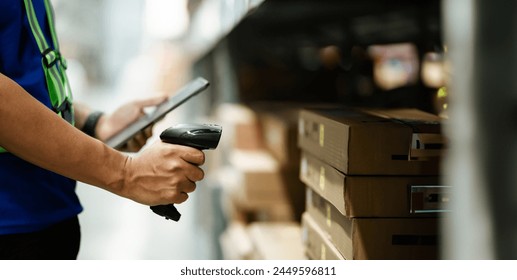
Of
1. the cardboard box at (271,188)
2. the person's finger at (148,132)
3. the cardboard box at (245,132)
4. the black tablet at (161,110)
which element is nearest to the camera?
the black tablet at (161,110)

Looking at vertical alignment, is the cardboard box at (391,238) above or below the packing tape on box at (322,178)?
below

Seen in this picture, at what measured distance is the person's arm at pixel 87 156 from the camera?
3.38 ft

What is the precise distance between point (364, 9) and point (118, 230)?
2324 millimetres

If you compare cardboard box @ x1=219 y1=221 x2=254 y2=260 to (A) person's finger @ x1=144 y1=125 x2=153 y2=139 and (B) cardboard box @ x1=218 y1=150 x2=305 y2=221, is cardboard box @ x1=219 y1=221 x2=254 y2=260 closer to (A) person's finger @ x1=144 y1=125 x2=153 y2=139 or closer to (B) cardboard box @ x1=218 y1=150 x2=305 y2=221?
(B) cardboard box @ x1=218 y1=150 x2=305 y2=221

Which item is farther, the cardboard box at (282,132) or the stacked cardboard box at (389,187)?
the cardboard box at (282,132)

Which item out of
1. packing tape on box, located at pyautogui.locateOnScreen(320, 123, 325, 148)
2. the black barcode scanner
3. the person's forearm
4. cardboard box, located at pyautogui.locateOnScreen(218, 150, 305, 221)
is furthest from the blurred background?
the person's forearm

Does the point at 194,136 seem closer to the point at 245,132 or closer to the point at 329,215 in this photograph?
the point at 329,215

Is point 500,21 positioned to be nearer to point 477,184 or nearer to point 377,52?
point 477,184

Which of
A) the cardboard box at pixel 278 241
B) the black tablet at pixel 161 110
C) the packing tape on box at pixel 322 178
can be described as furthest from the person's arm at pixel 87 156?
the cardboard box at pixel 278 241

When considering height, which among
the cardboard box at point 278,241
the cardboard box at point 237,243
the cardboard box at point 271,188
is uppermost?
the cardboard box at point 271,188

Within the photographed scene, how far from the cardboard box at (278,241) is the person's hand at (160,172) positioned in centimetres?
77

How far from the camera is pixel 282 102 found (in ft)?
10.7

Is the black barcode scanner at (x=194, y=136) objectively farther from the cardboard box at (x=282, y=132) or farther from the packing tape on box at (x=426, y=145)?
the cardboard box at (x=282, y=132)

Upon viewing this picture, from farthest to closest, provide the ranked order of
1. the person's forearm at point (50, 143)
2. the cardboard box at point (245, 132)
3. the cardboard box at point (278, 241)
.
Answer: the cardboard box at point (245, 132), the cardboard box at point (278, 241), the person's forearm at point (50, 143)
